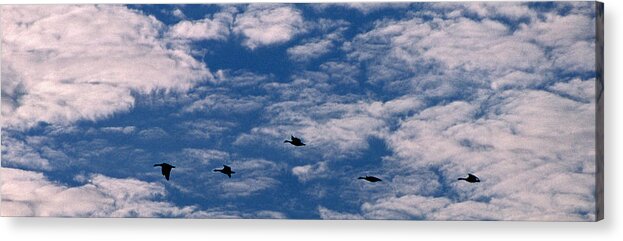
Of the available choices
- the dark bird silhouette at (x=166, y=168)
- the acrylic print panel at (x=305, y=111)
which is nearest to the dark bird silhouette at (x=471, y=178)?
the acrylic print panel at (x=305, y=111)

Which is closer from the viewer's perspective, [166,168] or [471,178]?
[471,178]

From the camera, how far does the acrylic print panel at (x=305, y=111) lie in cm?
1012

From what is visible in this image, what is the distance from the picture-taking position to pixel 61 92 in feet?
34.4

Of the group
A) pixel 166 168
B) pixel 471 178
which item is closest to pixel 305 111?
pixel 166 168

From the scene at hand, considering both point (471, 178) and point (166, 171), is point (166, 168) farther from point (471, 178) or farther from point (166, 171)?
point (471, 178)

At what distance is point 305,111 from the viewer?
33.9 ft

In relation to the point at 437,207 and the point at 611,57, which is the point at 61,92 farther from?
the point at 611,57

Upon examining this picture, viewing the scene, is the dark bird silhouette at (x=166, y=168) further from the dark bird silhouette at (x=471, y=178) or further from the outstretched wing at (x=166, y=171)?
the dark bird silhouette at (x=471, y=178)

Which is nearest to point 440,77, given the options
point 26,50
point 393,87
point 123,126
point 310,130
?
point 393,87

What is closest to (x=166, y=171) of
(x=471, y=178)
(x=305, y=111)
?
(x=305, y=111)

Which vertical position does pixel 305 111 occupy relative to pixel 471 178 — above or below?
above

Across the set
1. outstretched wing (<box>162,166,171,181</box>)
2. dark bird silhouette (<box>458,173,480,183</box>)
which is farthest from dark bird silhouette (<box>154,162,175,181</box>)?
dark bird silhouette (<box>458,173,480,183</box>)

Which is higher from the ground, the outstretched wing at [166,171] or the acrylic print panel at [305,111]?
the acrylic print panel at [305,111]

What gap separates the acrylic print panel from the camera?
10.1 metres
